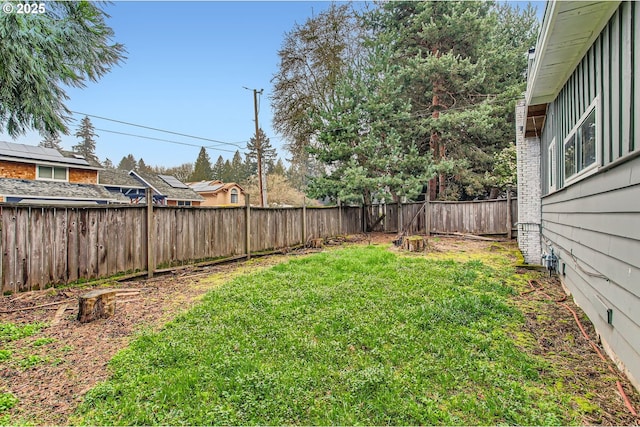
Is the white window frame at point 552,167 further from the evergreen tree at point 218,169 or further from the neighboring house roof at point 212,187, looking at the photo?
the evergreen tree at point 218,169

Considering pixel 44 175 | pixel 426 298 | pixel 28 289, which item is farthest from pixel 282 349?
pixel 44 175

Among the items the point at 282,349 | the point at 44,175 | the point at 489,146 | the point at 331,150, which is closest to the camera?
the point at 282,349

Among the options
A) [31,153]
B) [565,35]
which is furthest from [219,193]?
[565,35]

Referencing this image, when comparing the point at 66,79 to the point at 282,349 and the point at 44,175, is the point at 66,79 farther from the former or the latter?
the point at 44,175

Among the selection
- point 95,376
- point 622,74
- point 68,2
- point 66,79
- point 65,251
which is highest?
point 68,2

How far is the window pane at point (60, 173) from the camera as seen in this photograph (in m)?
17.0

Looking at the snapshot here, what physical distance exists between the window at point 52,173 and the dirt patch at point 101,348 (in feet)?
55.0

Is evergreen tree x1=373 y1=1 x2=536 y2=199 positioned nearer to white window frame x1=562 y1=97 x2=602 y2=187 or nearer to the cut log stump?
the cut log stump

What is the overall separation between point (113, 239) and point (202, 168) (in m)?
41.9

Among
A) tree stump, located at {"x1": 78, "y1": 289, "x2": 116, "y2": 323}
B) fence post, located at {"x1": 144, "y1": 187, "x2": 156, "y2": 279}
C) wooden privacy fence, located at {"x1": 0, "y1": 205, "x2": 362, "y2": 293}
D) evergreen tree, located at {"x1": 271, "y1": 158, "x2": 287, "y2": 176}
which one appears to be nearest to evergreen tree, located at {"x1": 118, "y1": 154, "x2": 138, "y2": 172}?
evergreen tree, located at {"x1": 271, "y1": 158, "x2": 287, "y2": 176}

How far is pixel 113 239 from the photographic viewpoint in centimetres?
508

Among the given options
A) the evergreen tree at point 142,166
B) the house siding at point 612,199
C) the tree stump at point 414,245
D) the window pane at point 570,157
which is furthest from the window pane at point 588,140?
the evergreen tree at point 142,166

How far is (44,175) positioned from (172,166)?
3037 centimetres

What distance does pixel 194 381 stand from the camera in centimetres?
211
